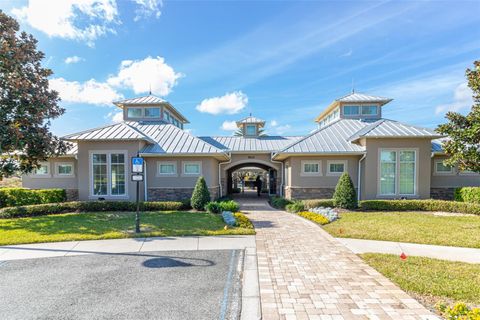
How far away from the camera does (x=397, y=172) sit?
1456 centimetres

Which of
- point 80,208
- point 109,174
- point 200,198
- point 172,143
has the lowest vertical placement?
point 80,208

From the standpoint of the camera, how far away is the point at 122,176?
14.9 m

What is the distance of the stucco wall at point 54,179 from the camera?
17.0 meters

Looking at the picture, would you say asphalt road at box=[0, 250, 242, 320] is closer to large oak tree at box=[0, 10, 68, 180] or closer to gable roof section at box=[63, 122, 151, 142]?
large oak tree at box=[0, 10, 68, 180]

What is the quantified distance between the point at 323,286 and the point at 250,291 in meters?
1.38

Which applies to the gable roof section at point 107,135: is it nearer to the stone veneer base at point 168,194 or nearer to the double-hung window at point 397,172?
the stone veneer base at point 168,194

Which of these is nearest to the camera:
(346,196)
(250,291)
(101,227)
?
(250,291)

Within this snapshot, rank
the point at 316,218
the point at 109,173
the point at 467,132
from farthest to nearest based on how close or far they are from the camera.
Answer: the point at 109,173 → the point at 316,218 → the point at 467,132

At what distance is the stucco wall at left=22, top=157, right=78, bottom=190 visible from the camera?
1703cm

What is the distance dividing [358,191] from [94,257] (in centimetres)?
1398

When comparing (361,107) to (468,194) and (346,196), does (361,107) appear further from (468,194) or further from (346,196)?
(346,196)

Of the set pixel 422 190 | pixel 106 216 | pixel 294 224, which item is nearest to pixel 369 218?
pixel 294 224

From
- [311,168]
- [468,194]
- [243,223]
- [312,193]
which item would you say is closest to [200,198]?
[243,223]

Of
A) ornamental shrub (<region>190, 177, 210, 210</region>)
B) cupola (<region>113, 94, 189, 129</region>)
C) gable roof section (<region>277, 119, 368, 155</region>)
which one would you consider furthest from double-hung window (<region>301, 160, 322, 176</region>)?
cupola (<region>113, 94, 189, 129</region>)
